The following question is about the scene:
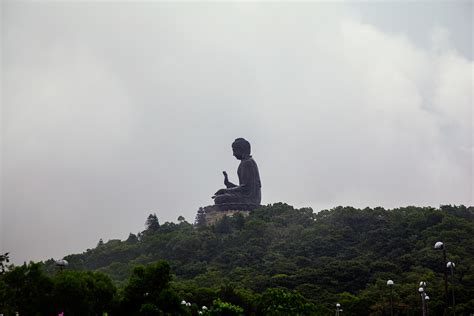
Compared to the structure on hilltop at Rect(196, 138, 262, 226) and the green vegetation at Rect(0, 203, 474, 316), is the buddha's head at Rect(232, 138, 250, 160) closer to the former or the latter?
the structure on hilltop at Rect(196, 138, 262, 226)

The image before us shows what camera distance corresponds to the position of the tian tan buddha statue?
60.9m

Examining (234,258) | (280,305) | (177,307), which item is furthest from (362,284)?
(177,307)

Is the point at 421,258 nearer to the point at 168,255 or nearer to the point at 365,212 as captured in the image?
the point at 365,212

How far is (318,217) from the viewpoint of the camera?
60.4 meters

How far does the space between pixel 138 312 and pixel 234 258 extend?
1052 inches

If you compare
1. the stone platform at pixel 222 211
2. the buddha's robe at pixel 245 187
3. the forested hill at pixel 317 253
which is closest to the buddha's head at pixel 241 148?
the buddha's robe at pixel 245 187

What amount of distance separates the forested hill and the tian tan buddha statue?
1589mm

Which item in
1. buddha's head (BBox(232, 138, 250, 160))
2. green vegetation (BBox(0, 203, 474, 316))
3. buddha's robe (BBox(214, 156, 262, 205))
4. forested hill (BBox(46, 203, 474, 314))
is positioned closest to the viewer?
green vegetation (BBox(0, 203, 474, 316))

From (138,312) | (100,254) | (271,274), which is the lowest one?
(138,312)

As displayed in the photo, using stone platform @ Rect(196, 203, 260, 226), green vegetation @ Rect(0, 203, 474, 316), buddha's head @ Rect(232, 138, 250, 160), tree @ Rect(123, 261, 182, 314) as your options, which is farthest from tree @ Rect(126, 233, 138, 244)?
tree @ Rect(123, 261, 182, 314)

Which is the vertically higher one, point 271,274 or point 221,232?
point 221,232

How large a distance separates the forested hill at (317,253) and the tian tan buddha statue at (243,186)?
1.59 meters

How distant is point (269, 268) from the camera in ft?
158

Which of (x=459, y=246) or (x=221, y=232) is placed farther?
(x=221, y=232)
